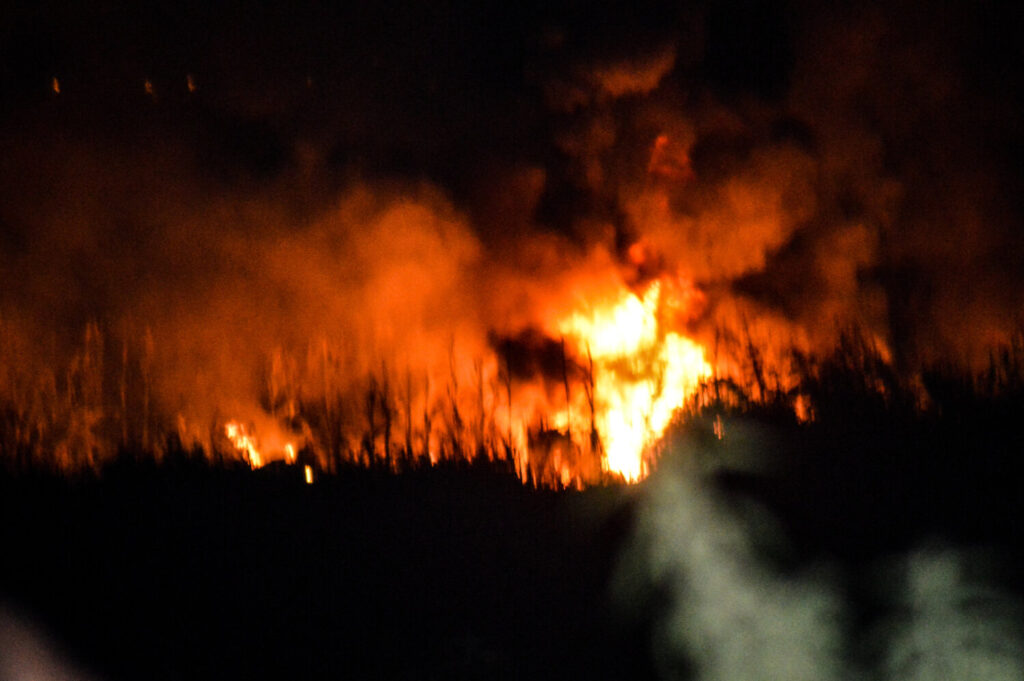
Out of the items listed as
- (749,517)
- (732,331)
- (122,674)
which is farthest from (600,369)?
(122,674)

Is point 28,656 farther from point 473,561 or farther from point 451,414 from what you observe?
point 451,414

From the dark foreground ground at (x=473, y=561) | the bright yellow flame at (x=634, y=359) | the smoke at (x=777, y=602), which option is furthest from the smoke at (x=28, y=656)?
the bright yellow flame at (x=634, y=359)

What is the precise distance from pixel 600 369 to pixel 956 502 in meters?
5.54

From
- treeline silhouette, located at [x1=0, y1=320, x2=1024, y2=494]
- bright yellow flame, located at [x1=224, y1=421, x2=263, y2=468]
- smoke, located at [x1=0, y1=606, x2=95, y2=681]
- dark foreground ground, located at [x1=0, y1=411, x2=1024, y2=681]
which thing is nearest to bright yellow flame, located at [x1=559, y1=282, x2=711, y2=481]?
treeline silhouette, located at [x1=0, y1=320, x2=1024, y2=494]

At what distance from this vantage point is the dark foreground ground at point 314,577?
1120 cm

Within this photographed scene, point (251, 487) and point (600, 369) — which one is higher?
point (600, 369)

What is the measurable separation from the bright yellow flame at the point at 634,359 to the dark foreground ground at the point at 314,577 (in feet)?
5.94

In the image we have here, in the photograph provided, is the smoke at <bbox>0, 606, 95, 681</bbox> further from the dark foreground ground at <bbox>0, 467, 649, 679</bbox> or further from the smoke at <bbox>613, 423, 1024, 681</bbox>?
the smoke at <bbox>613, 423, 1024, 681</bbox>

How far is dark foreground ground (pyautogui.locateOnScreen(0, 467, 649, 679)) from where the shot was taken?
1120 cm

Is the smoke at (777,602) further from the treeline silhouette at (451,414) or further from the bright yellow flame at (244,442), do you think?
the bright yellow flame at (244,442)

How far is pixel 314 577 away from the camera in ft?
38.7

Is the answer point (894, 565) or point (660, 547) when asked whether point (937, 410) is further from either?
point (660, 547)

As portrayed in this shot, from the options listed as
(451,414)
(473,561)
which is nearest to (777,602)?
(473,561)

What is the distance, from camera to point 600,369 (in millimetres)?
14164
